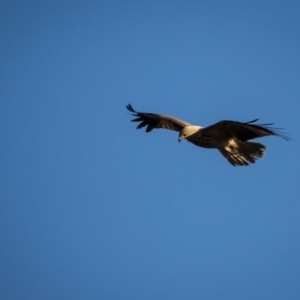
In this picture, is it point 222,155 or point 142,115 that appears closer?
point 222,155

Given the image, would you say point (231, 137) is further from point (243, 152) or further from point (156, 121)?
point (156, 121)

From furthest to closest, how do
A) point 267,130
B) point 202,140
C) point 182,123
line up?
1. point 182,123
2. point 202,140
3. point 267,130

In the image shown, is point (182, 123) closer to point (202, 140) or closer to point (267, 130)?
point (202, 140)

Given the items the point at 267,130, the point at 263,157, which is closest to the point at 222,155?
the point at 263,157

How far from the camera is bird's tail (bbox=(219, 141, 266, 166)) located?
41.0 feet

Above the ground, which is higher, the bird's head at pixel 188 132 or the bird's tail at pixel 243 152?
the bird's tail at pixel 243 152

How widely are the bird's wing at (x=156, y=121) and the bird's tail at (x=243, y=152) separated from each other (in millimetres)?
978

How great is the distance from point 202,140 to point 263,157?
1.05 m

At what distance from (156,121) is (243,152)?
192 cm

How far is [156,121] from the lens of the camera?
45.4 feet

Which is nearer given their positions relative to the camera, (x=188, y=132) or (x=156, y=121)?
(x=188, y=132)

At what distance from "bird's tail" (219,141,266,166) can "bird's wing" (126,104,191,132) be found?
0.98m

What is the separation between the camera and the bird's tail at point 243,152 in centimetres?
1248

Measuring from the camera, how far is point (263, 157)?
12.5 m
